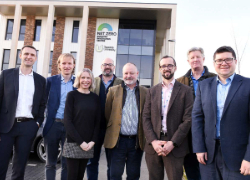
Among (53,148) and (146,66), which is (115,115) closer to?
(53,148)

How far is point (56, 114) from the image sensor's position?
3844 mm

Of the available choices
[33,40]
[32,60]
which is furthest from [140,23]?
[32,60]

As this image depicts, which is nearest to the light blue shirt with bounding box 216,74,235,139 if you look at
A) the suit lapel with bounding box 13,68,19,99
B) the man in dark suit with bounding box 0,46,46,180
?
the man in dark suit with bounding box 0,46,46,180

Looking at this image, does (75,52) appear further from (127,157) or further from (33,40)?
(127,157)

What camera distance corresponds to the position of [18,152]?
11.0 feet

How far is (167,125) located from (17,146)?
2.37 metres

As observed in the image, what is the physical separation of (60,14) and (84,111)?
725 inches

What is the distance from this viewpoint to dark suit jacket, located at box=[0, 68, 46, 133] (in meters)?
3.36

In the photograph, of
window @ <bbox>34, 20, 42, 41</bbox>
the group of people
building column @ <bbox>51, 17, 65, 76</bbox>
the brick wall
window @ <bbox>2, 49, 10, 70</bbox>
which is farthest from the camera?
window @ <bbox>2, 49, 10, 70</bbox>

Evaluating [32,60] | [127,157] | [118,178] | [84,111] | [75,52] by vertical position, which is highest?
[75,52]

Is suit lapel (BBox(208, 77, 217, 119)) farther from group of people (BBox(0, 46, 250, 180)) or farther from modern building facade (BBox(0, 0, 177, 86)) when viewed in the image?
modern building facade (BBox(0, 0, 177, 86))

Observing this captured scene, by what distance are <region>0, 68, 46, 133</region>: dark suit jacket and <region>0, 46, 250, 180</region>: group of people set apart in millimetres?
15

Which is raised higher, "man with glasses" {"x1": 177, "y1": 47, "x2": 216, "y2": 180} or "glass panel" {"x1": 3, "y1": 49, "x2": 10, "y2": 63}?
"glass panel" {"x1": 3, "y1": 49, "x2": 10, "y2": 63}

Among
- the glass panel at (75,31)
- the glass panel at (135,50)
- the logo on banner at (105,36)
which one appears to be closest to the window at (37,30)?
the glass panel at (75,31)
